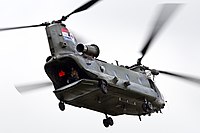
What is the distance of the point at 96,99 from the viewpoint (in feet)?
122

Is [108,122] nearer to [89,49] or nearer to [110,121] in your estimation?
[110,121]

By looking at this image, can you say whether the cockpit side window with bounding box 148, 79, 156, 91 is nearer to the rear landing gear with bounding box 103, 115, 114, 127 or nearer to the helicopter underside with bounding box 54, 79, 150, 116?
the helicopter underside with bounding box 54, 79, 150, 116

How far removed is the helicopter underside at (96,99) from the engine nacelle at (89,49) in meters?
1.85

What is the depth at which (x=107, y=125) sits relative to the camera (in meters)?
41.2

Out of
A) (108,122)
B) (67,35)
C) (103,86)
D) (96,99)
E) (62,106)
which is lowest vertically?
(108,122)

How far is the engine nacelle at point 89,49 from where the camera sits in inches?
1442

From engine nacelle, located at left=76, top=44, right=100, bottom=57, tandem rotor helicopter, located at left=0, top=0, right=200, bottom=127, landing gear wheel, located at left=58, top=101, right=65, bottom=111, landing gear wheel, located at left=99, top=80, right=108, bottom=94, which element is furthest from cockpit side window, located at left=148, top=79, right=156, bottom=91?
landing gear wheel, located at left=58, top=101, right=65, bottom=111

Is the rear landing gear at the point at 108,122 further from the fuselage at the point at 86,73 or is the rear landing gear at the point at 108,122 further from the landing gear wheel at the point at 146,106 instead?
the landing gear wheel at the point at 146,106

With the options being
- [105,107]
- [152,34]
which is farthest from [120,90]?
[152,34]

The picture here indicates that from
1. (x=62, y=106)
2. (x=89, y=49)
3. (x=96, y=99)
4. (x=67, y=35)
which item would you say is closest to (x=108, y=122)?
(x=96, y=99)

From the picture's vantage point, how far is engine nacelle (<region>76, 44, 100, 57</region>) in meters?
36.6

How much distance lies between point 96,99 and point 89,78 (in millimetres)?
1637

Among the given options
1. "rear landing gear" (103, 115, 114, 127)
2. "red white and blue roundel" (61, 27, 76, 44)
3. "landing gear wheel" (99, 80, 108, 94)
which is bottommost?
"rear landing gear" (103, 115, 114, 127)

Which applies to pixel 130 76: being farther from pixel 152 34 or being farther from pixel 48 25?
pixel 48 25
